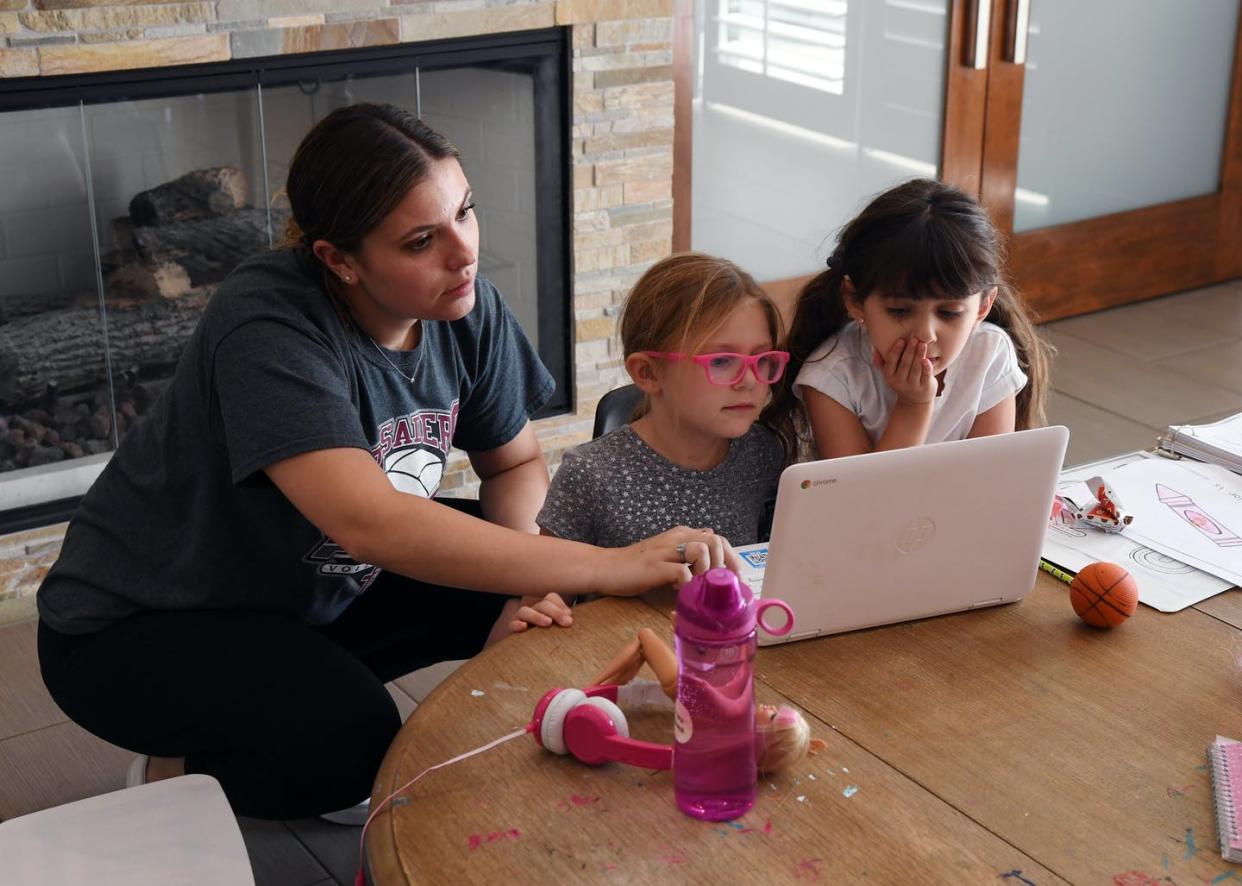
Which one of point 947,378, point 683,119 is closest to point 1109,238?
point 683,119

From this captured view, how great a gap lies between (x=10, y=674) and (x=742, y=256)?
2037 millimetres

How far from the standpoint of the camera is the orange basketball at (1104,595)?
1449 millimetres

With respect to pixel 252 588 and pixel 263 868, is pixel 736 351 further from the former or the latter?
pixel 263 868

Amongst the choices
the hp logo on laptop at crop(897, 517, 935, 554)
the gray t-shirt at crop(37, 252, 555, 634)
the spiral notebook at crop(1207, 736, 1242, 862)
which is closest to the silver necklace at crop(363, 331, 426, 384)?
the gray t-shirt at crop(37, 252, 555, 634)

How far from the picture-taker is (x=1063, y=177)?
432cm

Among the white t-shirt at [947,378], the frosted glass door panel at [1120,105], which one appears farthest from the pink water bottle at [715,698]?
the frosted glass door panel at [1120,105]

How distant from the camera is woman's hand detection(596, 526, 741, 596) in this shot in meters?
1.49

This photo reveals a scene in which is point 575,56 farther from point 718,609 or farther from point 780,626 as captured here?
point 718,609

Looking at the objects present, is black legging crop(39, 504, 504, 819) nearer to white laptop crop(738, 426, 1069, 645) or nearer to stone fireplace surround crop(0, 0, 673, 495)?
white laptop crop(738, 426, 1069, 645)

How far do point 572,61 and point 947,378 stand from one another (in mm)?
1496

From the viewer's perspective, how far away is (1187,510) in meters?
1.72

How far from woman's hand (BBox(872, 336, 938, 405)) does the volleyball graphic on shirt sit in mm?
591

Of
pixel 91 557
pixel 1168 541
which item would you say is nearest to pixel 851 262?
pixel 1168 541

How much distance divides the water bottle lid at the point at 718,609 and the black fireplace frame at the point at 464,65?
1.96 meters
